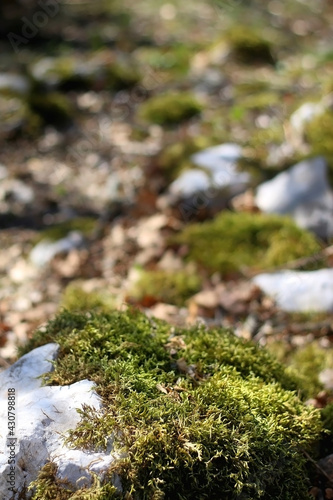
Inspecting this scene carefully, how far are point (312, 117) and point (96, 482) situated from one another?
4802mm

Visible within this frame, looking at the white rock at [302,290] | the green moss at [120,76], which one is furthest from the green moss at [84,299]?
the green moss at [120,76]

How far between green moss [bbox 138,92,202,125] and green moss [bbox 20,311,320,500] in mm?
4976

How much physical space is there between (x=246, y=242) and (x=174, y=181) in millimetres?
1317

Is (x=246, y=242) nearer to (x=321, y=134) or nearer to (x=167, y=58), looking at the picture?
(x=321, y=134)

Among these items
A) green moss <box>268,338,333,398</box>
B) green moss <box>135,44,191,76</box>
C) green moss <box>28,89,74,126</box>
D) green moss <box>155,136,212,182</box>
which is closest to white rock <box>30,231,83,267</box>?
green moss <box>155,136,212,182</box>

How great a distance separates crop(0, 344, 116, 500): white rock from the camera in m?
1.63

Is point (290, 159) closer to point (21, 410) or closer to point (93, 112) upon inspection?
point (93, 112)

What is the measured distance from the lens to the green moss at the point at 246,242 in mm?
4105

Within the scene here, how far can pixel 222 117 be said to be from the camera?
6508mm

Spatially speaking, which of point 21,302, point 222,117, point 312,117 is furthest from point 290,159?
point 21,302

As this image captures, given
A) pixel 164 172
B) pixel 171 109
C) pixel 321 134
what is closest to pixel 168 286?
pixel 164 172

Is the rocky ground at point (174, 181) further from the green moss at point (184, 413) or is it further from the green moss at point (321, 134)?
the green moss at point (184, 413)

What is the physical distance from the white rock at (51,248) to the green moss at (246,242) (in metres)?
1.09

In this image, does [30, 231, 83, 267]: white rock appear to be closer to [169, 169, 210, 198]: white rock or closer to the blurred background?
→ the blurred background
